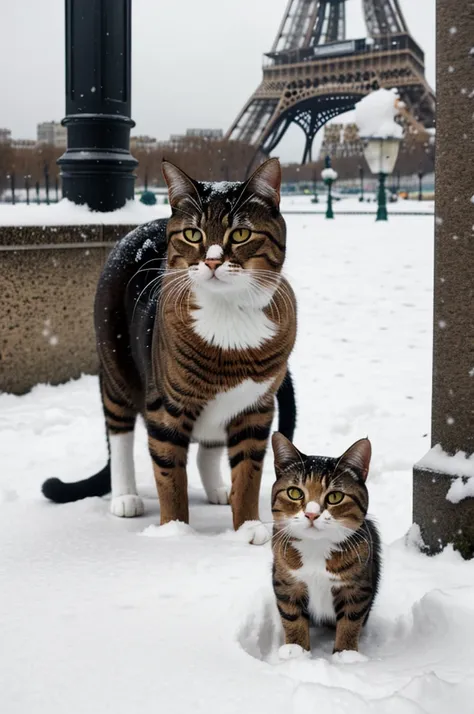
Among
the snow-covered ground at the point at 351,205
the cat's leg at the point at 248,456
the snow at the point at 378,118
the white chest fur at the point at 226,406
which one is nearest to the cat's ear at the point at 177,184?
the white chest fur at the point at 226,406

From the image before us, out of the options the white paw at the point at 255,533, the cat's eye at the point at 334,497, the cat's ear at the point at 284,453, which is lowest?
the white paw at the point at 255,533

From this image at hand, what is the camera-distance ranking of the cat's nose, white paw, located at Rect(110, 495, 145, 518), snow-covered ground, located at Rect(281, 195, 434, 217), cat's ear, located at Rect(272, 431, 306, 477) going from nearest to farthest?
1. cat's ear, located at Rect(272, 431, 306, 477)
2. the cat's nose
3. white paw, located at Rect(110, 495, 145, 518)
4. snow-covered ground, located at Rect(281, 195, 434, 217)

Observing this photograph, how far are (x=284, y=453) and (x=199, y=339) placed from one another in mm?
708

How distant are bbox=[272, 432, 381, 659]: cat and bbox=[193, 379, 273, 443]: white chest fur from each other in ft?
2.16

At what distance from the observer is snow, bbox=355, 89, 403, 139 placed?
2025cm

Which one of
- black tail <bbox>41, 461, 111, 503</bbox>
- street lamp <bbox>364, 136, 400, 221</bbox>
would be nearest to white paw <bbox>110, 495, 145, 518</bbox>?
black tail <bbox>41, 461, 111, 503</bbox>

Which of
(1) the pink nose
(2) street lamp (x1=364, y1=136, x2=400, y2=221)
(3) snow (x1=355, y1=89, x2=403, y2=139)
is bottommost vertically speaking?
(1) the pink nose

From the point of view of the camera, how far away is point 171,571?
2734 mm

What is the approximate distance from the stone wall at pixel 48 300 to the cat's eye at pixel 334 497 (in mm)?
3842

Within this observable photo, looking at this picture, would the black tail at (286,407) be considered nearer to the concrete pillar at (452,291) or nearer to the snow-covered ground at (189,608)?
the snow-covered ground at (189,608)

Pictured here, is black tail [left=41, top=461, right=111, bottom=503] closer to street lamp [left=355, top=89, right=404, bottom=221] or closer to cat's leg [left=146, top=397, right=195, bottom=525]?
cat's leg [left=146, top=397, right=195, bottom=525]

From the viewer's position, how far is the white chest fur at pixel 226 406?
2.94 meters

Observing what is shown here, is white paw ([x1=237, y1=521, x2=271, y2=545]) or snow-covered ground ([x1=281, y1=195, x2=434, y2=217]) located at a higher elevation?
snow-covered ground ([x1=281, y1=195, x2=434, y2=217])

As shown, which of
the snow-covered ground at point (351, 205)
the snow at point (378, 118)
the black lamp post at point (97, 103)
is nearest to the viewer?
the black lamp post at point (97, 103)
